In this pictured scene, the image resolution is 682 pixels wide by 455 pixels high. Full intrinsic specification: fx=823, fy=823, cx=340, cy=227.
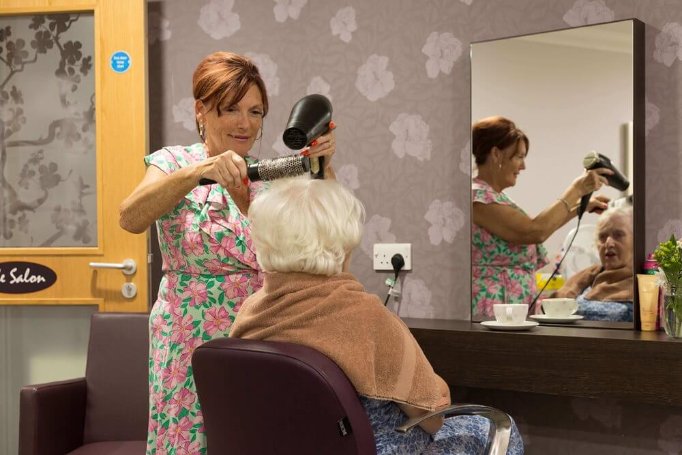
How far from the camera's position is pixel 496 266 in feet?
9.40

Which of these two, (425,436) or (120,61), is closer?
(425,436)

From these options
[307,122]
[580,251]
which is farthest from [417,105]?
[307,122]

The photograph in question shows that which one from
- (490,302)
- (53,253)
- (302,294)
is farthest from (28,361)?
(302,294)

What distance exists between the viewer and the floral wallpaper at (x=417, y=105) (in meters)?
2.62

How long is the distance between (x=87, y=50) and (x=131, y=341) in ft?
3.90

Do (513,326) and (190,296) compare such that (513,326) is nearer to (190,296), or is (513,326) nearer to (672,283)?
(672,283)

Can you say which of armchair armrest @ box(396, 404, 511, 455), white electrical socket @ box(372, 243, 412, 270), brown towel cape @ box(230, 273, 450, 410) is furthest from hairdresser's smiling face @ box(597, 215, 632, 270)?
brown towel cape @ box(230, 273, 450, 410)

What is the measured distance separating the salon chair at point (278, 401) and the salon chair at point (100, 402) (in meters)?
1.14

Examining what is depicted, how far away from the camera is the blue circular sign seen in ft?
10.4

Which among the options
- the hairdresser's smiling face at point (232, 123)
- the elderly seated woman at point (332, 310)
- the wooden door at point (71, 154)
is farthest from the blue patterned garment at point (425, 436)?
the wooden door at point (71, 154)

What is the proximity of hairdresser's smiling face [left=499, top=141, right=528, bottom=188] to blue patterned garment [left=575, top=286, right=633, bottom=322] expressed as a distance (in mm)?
448

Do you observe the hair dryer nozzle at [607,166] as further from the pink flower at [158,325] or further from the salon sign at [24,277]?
the salon sign at [24,277]

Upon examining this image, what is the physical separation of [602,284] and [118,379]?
1.68 m

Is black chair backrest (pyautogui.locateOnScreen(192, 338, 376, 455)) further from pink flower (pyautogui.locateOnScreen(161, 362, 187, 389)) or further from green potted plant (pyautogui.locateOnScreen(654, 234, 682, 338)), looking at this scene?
green potted plant (pyautogui.locateOnScreen(654, 234, 682, 338))
